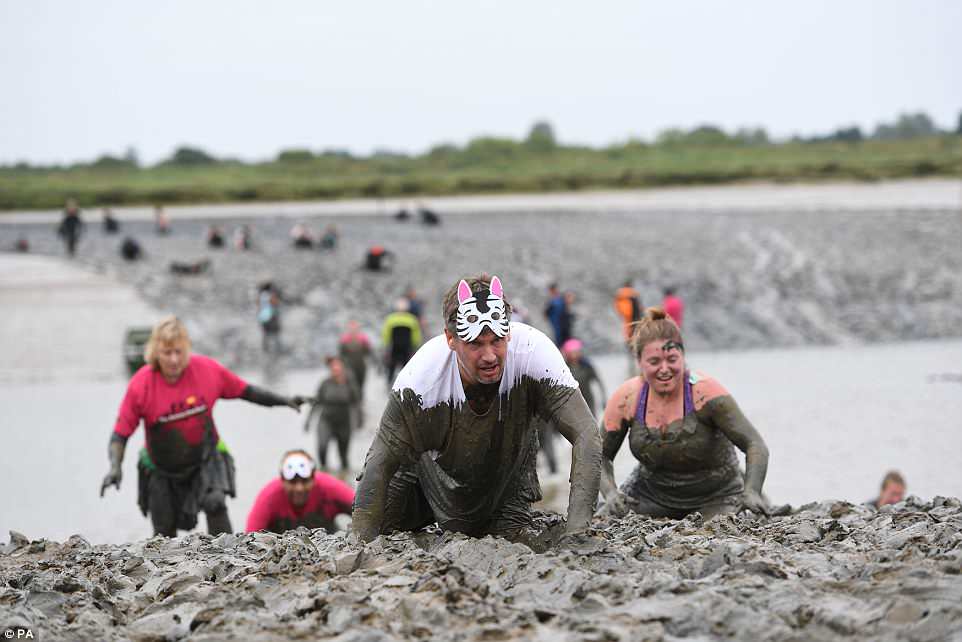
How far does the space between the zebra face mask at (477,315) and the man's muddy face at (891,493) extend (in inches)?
233

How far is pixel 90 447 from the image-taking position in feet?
61.1

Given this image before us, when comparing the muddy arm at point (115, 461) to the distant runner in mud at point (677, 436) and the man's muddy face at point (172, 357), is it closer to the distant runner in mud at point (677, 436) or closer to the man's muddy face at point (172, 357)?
the man's muddy face at point (172, 357)

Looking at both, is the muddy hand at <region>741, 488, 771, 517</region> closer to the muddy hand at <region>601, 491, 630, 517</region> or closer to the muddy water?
the muddy hand at <region>601, 491, 630, 517</region>

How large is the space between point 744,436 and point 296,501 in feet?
11.8

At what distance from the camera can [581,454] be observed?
19.9ft

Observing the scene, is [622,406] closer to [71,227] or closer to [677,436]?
[677,436]

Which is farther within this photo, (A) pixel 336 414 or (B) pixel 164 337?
(A) pixel 336 414

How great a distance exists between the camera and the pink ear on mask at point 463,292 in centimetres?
588

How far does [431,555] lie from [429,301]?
2768cm

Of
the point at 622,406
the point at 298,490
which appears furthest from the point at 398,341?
the point at 622,406

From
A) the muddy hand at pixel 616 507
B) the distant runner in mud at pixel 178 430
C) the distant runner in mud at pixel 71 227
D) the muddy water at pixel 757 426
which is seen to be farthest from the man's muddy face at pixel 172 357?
the distant runner in mud at pixel 71 227

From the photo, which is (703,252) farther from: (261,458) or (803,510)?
(803,510)

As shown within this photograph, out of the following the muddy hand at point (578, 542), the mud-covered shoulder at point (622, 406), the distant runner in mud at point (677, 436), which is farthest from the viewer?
the mud-covered shoulder at point (622, 406)

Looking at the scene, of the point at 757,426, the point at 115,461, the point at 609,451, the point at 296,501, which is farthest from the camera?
the point at 757,426
